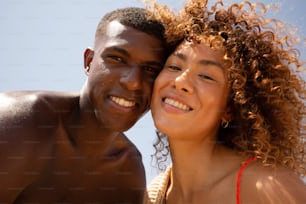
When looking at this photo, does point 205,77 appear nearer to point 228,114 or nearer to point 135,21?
point 228,114

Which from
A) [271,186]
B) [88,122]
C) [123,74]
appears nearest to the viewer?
[271,186]

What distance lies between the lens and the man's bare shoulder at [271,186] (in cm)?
128

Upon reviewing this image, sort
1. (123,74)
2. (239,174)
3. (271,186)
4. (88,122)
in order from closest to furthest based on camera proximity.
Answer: (271,186), (239,174), (123,74), (88,122)

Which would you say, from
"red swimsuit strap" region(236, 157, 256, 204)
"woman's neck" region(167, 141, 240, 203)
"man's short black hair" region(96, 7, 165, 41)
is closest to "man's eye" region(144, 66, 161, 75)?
"man's short black hair" region(96, 7, 165, 41)

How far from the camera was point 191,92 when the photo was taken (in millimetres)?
1450

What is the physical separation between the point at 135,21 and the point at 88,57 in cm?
20

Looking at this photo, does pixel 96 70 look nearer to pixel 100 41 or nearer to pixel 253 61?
pixel 100 41

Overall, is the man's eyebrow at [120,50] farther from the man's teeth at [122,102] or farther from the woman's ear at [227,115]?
the woman's ear at [227,115]

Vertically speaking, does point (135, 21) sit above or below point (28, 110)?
above

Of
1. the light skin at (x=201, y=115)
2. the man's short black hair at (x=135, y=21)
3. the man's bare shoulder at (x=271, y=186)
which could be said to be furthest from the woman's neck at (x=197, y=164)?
the man's short black hair at (x=135, y=21)

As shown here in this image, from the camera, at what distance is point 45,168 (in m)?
1.56

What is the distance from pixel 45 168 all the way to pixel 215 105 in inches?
21.3

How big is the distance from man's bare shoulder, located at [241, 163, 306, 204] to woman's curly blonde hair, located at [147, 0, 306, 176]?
1.9 inches

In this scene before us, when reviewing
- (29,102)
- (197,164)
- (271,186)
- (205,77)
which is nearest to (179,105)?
(205,77)
